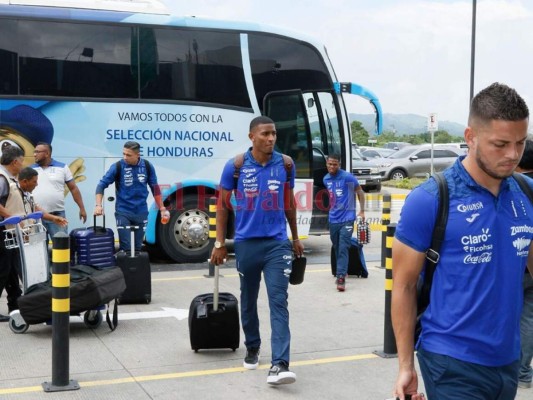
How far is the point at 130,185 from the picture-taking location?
30.0 ft

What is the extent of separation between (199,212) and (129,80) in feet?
7.43

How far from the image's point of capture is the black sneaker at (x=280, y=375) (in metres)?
5.39

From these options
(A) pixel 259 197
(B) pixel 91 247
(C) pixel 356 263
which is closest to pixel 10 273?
(B) pixel 91 247

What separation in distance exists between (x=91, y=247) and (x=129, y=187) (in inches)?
45.5

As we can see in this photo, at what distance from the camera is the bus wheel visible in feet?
37.8

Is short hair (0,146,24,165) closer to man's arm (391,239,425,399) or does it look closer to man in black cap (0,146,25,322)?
man in black cap (0,146,25,322)

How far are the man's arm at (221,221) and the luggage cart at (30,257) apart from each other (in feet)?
6.53

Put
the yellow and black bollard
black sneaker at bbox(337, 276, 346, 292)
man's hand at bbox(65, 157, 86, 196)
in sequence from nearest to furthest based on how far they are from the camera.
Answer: black sneaker at bbox(337, 276, 346, 292), the yellow and black bollard, man's hand at bbox(65, 157, 86, 196)

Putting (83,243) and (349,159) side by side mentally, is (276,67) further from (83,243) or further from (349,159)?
(83,243)

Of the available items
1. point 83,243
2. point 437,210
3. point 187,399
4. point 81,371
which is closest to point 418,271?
point 437,210

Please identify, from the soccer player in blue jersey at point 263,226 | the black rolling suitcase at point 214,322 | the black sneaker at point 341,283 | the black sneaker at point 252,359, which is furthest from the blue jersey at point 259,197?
the black sneaker at point 341,283

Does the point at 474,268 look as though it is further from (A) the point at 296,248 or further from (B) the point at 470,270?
(A) the point at 296,248

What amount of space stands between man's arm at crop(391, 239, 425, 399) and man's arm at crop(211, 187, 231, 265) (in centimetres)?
309

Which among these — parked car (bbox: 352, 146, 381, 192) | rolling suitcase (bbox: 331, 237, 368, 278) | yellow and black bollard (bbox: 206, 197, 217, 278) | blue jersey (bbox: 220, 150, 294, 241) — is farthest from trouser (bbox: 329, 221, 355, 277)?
parked car (bbox: 352, 146, 381, 192)
